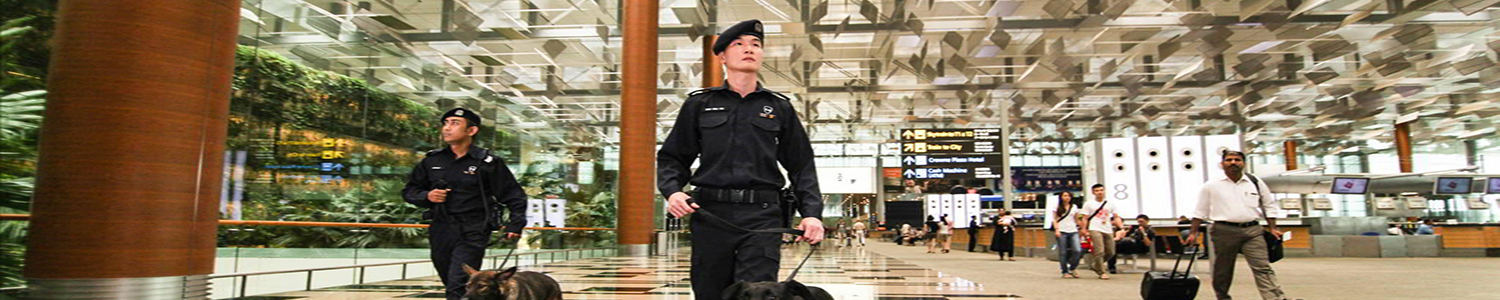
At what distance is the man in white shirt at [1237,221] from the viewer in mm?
5934

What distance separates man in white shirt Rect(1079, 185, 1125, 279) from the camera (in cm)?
1020

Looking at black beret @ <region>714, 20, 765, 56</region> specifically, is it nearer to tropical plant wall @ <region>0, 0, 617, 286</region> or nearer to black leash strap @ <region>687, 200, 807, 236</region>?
black leash strap @ <region>687, 200, 807, 236</region>

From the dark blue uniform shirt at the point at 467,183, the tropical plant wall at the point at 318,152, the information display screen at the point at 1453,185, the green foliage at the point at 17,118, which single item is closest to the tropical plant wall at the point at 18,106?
the green foliage at the point at 17,118

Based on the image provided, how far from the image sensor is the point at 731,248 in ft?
8.31

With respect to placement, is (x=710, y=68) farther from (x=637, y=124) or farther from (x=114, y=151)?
(x=114, y=151)

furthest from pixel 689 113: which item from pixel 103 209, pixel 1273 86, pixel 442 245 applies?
pixel 1273 86

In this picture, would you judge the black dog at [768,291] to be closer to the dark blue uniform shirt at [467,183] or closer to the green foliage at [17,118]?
the dark blue uniform shirt at [467,183]

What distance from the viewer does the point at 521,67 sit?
875 inches

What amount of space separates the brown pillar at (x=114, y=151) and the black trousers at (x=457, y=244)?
108 centimetres

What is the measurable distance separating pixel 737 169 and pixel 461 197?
2063 mm

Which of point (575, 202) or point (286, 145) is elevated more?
point (286, 145)

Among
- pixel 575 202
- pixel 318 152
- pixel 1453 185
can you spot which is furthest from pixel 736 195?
pixel 1453 185

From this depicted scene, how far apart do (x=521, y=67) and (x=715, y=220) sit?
20.7 meters

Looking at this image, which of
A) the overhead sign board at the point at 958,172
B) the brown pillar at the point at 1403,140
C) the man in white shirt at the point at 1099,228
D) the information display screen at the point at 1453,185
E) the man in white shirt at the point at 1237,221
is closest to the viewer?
the man in white shirt at the point at 1237,221
